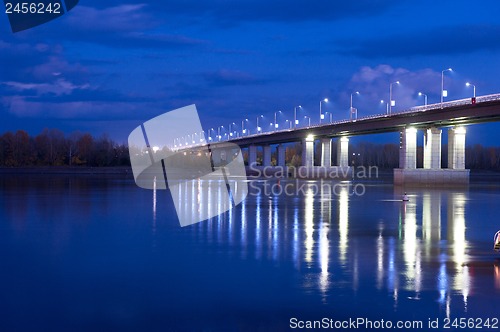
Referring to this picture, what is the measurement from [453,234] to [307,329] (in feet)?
52.8

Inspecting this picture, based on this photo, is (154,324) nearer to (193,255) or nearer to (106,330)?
(106,330)

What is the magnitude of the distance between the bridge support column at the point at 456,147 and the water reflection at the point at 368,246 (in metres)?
56.0

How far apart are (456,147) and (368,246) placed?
7679cm

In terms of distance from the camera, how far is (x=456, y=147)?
308 ft

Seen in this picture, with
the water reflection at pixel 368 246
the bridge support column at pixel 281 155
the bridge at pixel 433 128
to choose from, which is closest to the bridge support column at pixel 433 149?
the bridge at pixel 433 128

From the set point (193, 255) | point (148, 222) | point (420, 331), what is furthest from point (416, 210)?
point (420, 331)

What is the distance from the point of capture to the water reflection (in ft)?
51.2

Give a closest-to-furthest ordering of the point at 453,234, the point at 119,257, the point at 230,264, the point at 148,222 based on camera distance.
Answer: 1. the point at 230,264
2. the point at 119,257
3. the point at 453,234
4. the point at 148,222

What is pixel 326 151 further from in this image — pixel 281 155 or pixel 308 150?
pixel 281 155

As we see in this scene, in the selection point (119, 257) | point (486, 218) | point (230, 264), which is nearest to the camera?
point (230, 264)

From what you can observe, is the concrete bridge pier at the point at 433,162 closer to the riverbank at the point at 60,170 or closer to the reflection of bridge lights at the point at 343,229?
the reflection of bridge lights at the point at 343,229

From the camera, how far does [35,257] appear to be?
19.3 m

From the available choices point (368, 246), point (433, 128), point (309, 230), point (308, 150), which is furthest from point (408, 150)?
point (368, 246)

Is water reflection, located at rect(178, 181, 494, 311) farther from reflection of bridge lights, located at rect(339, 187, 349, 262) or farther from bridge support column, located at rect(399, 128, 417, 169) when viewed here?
bridge support column, located at rect(399, 128, 417, 169)
